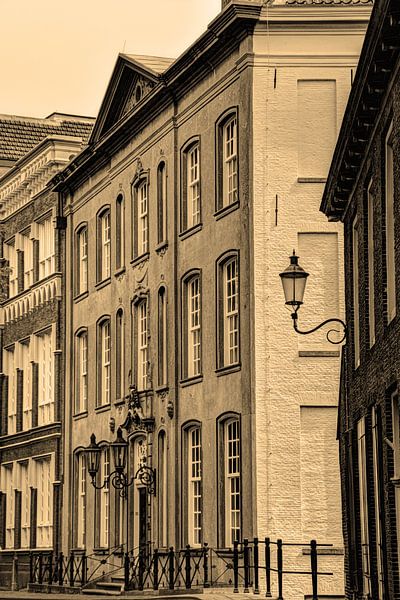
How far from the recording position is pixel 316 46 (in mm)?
31484

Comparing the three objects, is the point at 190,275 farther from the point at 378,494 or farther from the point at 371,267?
the point at 378,494

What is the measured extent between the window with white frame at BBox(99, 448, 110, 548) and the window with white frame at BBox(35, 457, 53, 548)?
15.9ft

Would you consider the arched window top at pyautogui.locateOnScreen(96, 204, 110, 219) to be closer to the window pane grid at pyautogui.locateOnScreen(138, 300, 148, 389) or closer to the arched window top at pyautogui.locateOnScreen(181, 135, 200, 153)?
the window pane grid at pyautogui.locateOnScreen(138, 300, 148, 389)

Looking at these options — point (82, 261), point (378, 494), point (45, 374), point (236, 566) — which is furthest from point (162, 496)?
point (378, 494)

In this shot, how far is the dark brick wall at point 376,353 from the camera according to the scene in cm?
1816

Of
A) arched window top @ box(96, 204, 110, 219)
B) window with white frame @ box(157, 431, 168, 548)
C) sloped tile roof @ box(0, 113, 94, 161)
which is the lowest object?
window with white frame @ box(157, 431, 168, 548)

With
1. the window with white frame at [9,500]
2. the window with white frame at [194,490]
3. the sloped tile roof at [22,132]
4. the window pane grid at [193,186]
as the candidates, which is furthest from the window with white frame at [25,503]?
the window pane grid at [193,186]

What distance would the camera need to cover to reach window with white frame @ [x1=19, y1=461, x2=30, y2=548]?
157 ft

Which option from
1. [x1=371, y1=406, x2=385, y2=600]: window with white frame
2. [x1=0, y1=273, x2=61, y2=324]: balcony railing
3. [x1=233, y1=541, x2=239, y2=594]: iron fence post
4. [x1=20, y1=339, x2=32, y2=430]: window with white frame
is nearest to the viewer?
[x1=371, y1=406, x2=385, y2=600]: window with white frame

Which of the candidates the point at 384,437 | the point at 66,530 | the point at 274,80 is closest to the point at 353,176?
the point at 384,437

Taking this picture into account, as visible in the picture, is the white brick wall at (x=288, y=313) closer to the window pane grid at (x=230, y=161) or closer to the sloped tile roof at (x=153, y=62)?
the window pane grid at (x=230, y=161)

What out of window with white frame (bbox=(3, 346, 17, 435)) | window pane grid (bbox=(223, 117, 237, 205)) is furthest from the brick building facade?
window with white frame (bbox=(3, 346, 17, 435))

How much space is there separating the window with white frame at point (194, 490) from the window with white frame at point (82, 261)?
36.2 feet

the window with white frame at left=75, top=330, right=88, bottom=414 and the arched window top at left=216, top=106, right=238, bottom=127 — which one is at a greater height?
the arched window top at left=216, top=106, right=238, bottom=127
